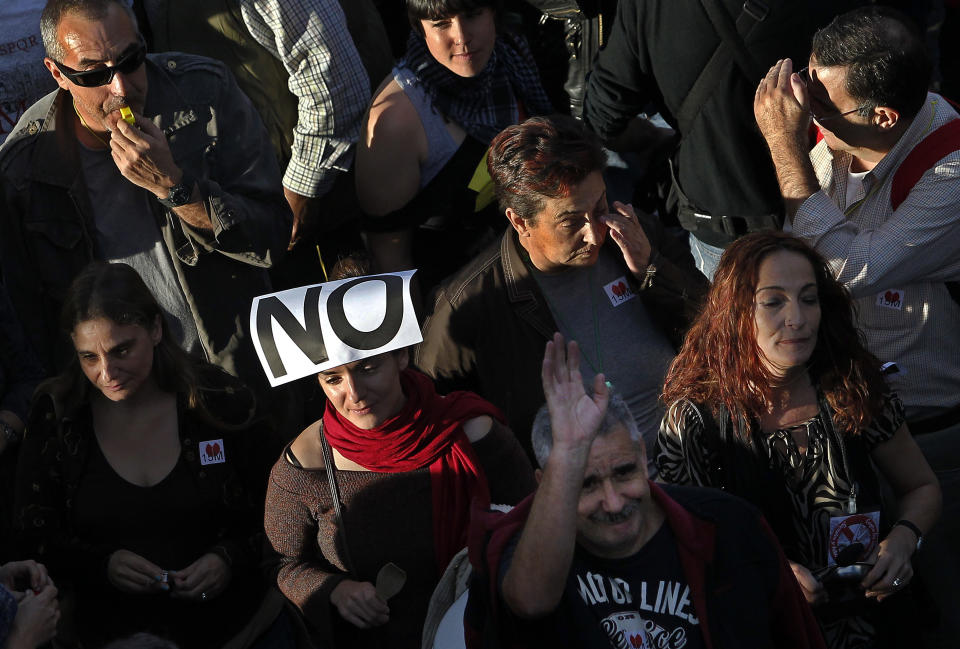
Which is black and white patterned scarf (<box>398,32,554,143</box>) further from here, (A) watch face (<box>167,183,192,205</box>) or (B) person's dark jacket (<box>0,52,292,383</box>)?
(A) watch face (<box>167,183,192,205</box>)

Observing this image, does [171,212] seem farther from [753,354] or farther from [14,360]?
[753,354]

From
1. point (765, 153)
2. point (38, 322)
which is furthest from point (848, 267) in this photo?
point (38, 322)

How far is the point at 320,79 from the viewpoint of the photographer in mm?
4582

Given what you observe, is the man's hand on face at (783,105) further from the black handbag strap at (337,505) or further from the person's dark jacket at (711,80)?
the black handbag strap at (337,505)

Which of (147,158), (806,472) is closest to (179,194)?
(147,158)

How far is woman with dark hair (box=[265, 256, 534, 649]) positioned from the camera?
132 inches

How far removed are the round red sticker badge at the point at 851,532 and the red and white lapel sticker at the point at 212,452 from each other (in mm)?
1832

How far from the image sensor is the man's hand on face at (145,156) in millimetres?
3797

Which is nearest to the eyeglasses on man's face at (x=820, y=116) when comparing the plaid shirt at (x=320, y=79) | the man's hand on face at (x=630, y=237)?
the man's hand on face at (x=630, y=237)

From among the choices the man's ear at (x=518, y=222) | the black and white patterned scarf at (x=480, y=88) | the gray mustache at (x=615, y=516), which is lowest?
the gray mustache at (x=615, y=516)

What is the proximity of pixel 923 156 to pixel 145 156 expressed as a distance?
2.46 metres

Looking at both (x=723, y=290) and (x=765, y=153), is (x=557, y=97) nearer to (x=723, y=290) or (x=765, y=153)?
(x=765, y=153)

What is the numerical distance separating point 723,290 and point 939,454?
0.95 metres

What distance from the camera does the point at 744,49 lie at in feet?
12.8
